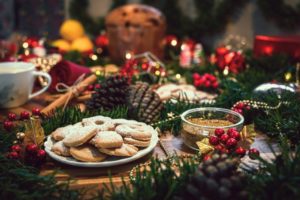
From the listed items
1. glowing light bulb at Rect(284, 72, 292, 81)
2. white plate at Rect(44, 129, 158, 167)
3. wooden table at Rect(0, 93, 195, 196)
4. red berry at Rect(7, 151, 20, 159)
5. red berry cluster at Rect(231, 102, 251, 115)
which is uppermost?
glowing light bulb at Rect(284, 72, 292, 81)

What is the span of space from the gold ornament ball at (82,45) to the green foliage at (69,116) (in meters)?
0.75

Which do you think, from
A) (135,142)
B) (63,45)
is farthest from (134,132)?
(63,45)

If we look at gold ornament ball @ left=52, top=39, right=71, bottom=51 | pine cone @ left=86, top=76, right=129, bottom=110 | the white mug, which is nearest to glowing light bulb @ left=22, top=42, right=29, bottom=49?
gold ornament ball @ left=52, top=39, right=71, bottom=51

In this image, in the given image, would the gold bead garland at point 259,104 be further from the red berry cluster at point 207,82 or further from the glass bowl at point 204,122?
the red berry cluster at point 207,82

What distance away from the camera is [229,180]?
1.80 ft

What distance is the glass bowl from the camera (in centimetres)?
79

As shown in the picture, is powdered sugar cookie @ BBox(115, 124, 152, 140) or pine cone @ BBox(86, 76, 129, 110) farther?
pine cone @ BBox(86, 76, 129, 110)

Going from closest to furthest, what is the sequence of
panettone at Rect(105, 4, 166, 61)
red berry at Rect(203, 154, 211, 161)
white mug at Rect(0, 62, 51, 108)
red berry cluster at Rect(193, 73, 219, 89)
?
1. red berry at Rect(203, 154, 211, 161)
2. white mug at Rect(0, 62, 51, 108)
3. red berry cluster at Rect(193, 73, 219, 89)
4. panettone at Rect(105, 4, 166, 61)

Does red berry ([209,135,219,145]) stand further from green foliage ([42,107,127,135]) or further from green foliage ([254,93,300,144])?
green foliage ([42,107,127,135])

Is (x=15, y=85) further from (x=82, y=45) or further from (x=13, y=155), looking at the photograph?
(x=82, y=45)

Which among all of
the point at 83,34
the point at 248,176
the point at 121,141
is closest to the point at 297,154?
the point at 248,176

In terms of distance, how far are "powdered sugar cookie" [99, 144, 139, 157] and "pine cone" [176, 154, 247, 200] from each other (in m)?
0.16

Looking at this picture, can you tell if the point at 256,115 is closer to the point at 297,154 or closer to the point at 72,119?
the point at 297,154

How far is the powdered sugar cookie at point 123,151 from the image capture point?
69cm
